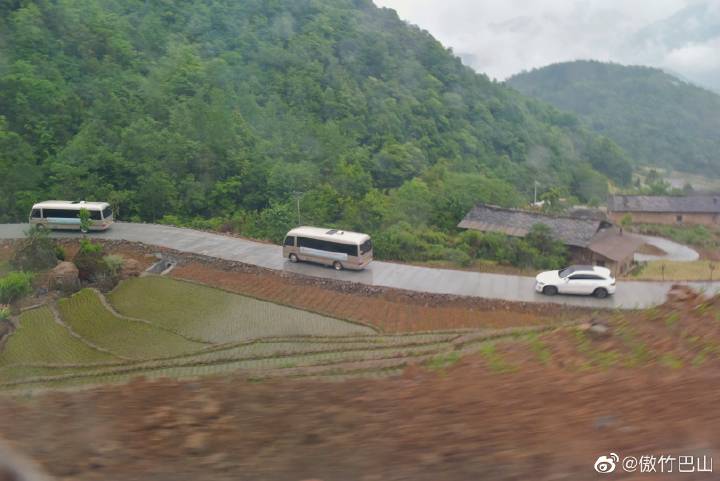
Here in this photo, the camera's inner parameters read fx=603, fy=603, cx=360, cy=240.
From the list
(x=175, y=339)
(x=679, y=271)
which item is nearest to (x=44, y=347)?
(x=175, y=339)

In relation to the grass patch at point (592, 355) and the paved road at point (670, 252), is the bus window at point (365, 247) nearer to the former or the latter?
the grass patch at point (592, 355)

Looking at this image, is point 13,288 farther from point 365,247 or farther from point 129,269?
point 365,247

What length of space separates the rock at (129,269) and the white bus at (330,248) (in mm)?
3009

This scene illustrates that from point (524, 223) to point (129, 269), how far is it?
10.2 m

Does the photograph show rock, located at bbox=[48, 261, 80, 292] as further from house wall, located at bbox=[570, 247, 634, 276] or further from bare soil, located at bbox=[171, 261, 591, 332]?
house wall, located at bbox=[570, 247, 634, 276]

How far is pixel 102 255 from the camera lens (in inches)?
480

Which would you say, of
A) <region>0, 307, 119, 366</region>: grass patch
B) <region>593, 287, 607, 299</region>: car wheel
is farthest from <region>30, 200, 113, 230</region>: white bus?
<region>593, 287, 607, 299</region>: car wheel

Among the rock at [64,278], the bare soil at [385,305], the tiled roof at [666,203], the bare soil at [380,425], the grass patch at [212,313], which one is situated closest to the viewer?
the bare soil at [380,425]

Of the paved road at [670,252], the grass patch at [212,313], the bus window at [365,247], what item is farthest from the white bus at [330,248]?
the paved road at [670,252]

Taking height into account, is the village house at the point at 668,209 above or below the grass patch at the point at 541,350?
above

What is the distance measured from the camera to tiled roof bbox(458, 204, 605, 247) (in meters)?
15.4

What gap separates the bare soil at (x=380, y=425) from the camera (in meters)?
2.52

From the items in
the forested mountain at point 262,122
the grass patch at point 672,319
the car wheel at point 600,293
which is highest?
the forested mountain at point 262,122

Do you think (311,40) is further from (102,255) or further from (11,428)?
(11,428)
